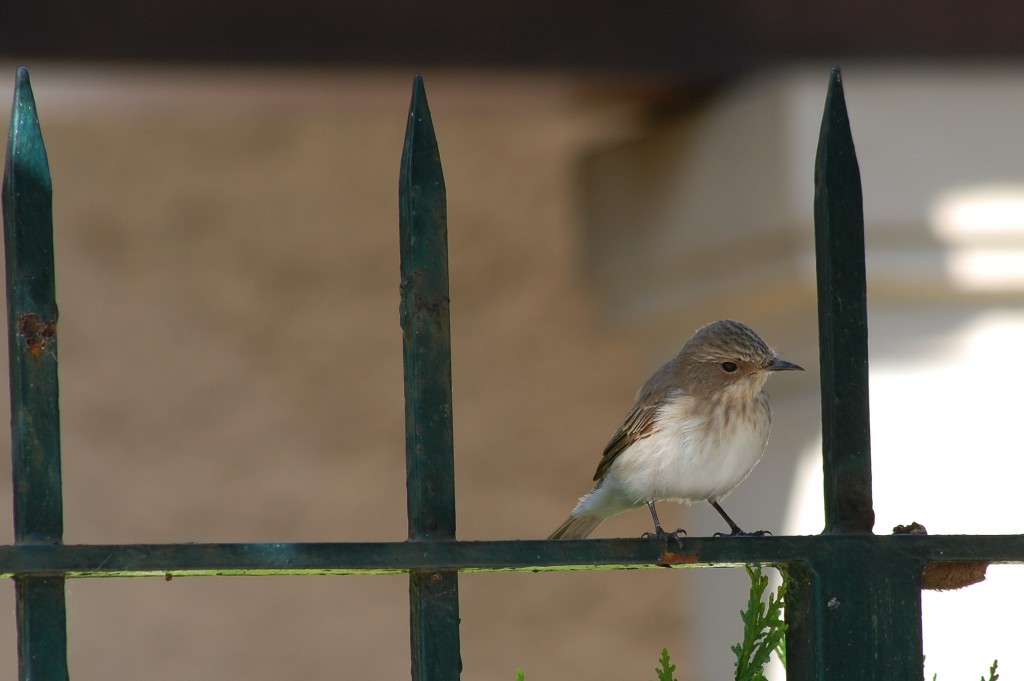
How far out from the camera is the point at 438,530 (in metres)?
1.68

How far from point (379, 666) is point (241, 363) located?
1158 millimetres

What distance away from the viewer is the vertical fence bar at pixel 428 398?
1.66 metres

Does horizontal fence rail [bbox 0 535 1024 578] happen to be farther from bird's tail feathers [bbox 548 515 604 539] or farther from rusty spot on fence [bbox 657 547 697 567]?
bird's tail feathers [bbox 548 515 604 539]

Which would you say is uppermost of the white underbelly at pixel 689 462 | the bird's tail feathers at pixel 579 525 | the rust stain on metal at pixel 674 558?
the white underbelly at pixel 689 462

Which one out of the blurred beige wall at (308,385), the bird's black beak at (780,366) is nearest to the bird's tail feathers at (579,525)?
the bird's black beak at (780,366)

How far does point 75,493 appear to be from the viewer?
16.3 ft

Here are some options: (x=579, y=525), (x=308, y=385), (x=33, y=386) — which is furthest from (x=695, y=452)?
(x=308, y=385)

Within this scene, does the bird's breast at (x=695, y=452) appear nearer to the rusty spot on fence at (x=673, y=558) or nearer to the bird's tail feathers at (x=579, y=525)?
the bird's tail feathers at (x=579, y=525)

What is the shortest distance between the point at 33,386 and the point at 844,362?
97cm

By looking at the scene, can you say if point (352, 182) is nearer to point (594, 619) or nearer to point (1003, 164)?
point (594, 619)

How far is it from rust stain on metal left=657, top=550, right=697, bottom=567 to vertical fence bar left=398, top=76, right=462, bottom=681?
247 mm

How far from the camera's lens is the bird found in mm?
3061

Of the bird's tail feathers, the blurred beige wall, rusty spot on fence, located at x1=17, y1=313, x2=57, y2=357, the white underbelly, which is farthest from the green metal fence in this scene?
the blurred beige wall

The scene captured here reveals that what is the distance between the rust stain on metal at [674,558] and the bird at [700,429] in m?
1.33
